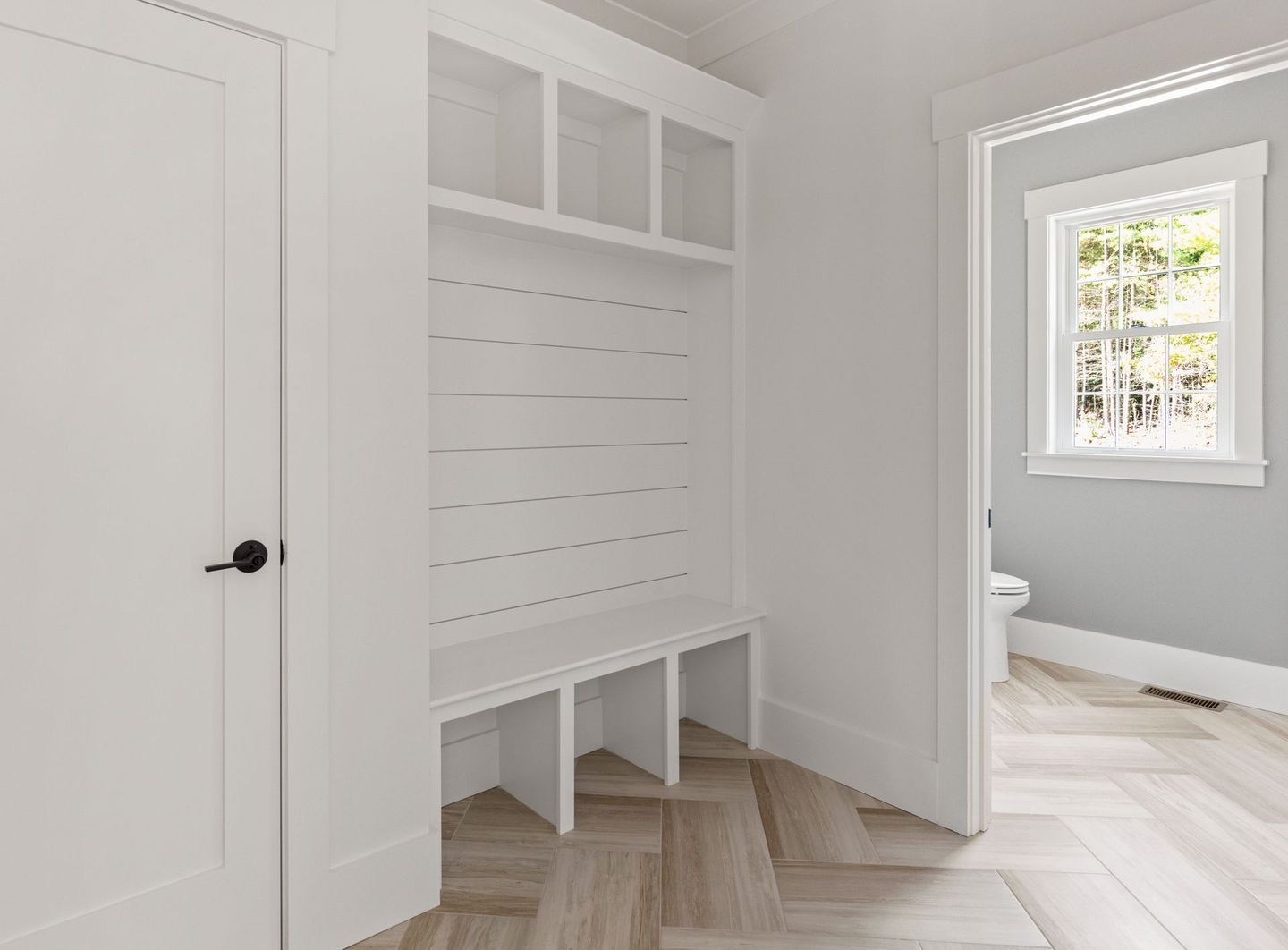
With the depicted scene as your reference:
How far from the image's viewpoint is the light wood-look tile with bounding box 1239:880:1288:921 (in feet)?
5.98

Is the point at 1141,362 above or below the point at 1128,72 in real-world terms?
below

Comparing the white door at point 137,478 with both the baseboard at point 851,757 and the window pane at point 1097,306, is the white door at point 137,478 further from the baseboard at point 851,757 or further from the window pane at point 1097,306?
the window pane at point 1097,306

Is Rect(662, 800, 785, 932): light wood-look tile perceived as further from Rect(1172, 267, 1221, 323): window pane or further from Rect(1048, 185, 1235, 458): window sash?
Rect(1172, 267, 1221, 323): window pane

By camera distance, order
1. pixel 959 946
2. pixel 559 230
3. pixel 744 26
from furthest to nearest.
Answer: pixel 744 26, pixel 559 230, pixel 959 946

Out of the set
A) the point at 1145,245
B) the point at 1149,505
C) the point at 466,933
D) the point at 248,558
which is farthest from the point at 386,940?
the point at 1145,245

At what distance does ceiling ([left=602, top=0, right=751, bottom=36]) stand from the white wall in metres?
0.16

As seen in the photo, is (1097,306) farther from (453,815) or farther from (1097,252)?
(453,815)

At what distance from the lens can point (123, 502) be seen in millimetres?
1446

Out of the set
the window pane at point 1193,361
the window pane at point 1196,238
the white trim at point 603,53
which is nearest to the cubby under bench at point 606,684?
the white trim at point 603,53

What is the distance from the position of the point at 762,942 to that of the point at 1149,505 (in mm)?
2645

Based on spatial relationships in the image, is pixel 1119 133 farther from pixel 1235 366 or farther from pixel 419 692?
pixel 419 692

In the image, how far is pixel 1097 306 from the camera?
3605mm

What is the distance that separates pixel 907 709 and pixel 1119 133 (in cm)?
267

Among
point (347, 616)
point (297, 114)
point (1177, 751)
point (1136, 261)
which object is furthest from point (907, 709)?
point (1136, 261)
